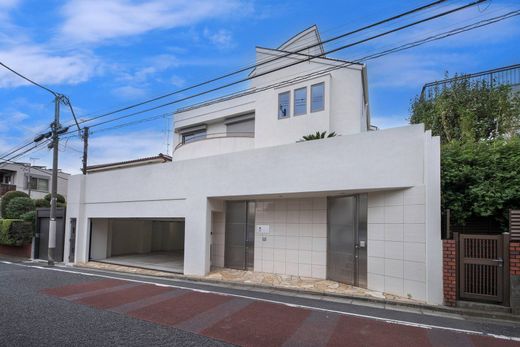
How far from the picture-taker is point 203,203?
1249cm

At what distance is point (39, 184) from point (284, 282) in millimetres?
36568

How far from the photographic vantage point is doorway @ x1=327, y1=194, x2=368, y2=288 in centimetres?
969

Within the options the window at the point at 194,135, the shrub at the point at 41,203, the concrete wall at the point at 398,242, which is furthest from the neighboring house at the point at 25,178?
the concrete wall at the point at 398,242

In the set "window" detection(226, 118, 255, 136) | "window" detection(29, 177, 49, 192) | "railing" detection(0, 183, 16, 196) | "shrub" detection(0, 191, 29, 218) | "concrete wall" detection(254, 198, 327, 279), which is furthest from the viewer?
"window" detection(29, 177, 49, 192)

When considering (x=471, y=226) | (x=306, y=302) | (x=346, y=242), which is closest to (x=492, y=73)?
(x=471, y=226)

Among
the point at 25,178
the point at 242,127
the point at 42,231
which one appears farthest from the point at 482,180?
the point at 25,178

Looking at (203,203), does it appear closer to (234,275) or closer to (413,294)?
(234,275)

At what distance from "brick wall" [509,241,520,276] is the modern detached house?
4.24 ft

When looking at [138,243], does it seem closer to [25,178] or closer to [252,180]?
[252,180]

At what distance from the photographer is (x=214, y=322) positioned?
6586mm

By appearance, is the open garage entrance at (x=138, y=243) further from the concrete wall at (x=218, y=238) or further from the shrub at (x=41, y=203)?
the shrub at (x=41, y=203)

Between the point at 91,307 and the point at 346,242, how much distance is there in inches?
258

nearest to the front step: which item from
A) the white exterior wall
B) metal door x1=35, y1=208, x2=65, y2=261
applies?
the white exterior wall

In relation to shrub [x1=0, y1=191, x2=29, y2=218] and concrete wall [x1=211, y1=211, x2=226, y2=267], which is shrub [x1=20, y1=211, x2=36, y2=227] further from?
concrete wall [x1=211, y1=211, x2=226, y2=267]
